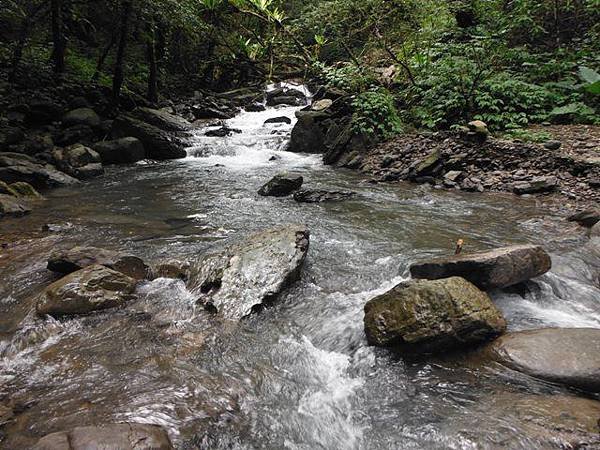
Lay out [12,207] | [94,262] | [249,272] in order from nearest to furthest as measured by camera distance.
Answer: [249,272] < [94,262] < [12,207]

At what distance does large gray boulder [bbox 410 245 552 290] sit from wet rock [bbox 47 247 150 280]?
10.1ft

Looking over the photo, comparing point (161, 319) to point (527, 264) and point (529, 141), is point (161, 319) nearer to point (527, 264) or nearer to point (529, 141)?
point (527, 264)

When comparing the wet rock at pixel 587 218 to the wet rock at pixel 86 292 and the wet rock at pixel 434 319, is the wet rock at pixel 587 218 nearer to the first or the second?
the wet rock at pixel 434 319

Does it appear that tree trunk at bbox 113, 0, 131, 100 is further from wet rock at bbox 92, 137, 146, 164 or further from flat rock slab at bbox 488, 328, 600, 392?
flat rock slab at bbox 488, 328, 600, 392

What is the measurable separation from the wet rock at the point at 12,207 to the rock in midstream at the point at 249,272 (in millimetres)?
3832

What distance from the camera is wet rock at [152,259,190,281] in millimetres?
4254

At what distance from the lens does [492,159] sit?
8.08 m

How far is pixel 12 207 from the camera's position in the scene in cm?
A: 609

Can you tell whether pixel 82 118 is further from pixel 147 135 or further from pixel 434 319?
pixel 434 319

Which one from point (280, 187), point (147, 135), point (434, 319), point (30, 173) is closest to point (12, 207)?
point (30, 173)

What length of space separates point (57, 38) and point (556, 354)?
13639mm

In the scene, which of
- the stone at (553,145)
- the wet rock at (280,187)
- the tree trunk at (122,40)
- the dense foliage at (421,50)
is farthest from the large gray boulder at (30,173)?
the stone at (553,145)

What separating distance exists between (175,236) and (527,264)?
432 centimetres

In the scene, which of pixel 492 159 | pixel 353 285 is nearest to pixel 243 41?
pixel 492 159
